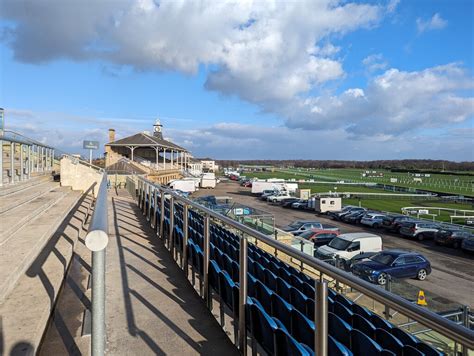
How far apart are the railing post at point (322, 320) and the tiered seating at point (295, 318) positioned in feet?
0.81

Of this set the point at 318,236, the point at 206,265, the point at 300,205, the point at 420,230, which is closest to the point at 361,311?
the point at 206,265

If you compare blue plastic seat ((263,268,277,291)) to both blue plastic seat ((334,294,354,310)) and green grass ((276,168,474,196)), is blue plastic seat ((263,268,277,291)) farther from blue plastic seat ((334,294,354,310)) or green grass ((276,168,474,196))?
green grass ((276,168,474,196))

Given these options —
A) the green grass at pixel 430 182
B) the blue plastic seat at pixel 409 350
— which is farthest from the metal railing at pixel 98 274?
the green grass at pixel 430 182

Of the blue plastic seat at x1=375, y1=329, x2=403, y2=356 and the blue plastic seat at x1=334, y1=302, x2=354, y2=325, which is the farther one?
the blue plastic seat at x1=334, y1=302, x2=354, y2=325

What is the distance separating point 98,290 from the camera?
7.05ft

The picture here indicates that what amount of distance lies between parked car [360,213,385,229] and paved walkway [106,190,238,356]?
112ft

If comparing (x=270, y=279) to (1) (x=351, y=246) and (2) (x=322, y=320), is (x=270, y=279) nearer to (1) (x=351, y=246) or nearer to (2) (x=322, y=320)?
(2) (x=322, y=320)

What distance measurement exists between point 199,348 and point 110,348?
2.54 ft

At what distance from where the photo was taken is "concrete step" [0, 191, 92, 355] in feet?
10.6

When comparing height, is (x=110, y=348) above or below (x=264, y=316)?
below

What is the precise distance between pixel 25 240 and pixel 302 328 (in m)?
4.93

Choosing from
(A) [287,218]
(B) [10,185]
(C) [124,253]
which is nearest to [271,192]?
(A) [287,218]

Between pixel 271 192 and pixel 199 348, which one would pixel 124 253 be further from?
pixel 271 192

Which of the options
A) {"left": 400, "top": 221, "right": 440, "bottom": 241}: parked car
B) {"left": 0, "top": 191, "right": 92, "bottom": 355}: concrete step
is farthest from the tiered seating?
{"left": 400, "top": 221, "right": 440, "bottom": 241}: parked car
